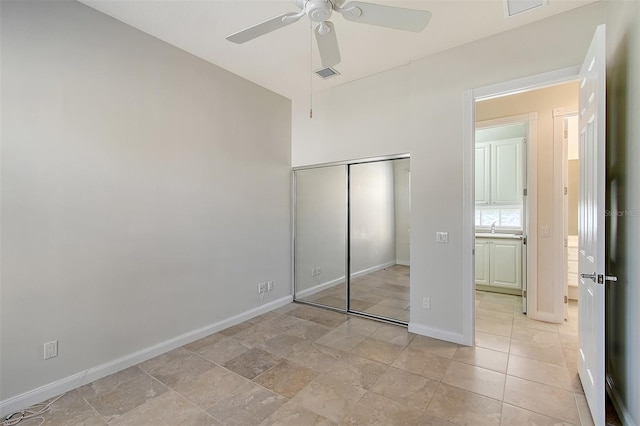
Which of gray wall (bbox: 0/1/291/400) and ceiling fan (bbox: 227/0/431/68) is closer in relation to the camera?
ceiling fan (bbox: 227/0/431/68)

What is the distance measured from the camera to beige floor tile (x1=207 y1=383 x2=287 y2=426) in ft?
6.38

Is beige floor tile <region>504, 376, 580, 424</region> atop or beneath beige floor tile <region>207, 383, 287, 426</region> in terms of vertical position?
atop

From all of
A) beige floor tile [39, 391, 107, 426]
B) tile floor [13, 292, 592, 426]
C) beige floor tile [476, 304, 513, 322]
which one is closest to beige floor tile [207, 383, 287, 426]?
tile floor [13, 292, 592, 426]

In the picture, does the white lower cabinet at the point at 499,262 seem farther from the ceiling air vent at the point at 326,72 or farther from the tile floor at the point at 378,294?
the ceiling air vent at the point at 326,72

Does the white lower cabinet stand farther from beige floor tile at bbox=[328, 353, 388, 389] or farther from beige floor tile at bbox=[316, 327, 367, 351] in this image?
beige floor tile at bbox=[328, 353, 388, 389]

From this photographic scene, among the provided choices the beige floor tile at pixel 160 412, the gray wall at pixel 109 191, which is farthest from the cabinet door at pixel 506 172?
the beige floor tile at pixel 160 412

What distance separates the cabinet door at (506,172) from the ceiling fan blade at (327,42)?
3.88 meters

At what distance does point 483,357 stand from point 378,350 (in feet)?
3.12

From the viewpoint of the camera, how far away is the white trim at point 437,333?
2944mm

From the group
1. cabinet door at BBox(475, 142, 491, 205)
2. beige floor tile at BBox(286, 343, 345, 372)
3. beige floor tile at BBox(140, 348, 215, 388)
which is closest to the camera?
beige floor tile at BBox(140, 348, 215, 388)

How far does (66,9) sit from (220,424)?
10.7 ft

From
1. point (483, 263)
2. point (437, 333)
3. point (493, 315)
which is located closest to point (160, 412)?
point (437, 333)

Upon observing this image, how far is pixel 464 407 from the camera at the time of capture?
6.63 ft

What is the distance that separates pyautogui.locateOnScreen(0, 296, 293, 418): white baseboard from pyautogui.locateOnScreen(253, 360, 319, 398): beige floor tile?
1.09 metres
